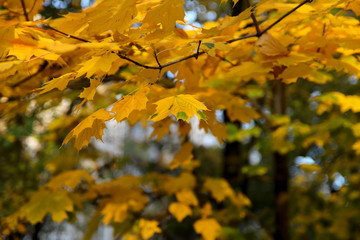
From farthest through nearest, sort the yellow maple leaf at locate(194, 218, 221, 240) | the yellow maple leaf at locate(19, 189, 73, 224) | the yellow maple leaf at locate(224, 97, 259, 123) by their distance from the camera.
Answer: the yellow maple leaf at locate(194, 218, 221, 240) < the yellow maple leaf at locate(19, 189, 73, 224) < the yellow maple leaf at locate(224, 97, 259, 123)

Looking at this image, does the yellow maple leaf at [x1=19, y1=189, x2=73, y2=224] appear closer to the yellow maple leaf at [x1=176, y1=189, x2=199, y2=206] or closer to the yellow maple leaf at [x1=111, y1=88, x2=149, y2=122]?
the yellow maple leaf at [x1=176, y1=189, x2=199, y2=206]

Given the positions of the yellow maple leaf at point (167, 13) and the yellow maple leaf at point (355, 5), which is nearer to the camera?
the yellow maple leaf at point (167, 13)

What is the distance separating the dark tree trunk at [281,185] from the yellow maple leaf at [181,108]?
2.73m

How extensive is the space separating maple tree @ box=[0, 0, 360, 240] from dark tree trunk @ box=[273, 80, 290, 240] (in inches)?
0.6

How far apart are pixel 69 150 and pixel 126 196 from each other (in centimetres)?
216

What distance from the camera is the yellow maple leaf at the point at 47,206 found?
2072 mm

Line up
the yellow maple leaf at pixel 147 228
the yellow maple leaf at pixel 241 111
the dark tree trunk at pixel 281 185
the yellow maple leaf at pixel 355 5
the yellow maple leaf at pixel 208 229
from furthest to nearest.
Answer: the dark tree trunk at pixel 281 185
the yellow maple leaf at pixel 208 229
the yellow maple leaf at pixel 147 228
the yellow maple leaf at pixel 241 111
the yellow maple leaf at pixel 355 5

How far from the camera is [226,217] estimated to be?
11.5 feet

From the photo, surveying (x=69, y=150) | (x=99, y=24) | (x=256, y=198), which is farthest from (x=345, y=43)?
(x=256, y=198)

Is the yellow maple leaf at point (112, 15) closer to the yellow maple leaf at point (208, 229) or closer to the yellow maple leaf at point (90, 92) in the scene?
the yellow maple leaf at point (90, 92)

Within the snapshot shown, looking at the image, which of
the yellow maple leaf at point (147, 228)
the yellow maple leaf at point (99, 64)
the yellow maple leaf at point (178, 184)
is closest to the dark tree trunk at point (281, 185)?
the yellow maple leaf at point (178, 184)

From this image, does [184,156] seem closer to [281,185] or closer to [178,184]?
[178,184]

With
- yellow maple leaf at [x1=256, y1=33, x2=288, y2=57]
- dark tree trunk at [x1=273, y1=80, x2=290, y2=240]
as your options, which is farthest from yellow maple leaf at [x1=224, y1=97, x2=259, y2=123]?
dark tree trunk at [x1=273, y1=80, x2=290, y2=240]

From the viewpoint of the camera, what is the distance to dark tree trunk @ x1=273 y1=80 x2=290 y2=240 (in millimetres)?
3637
